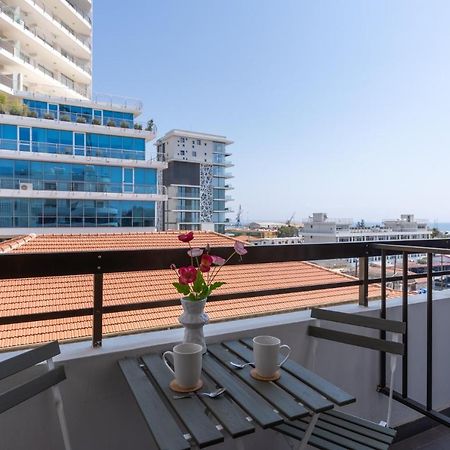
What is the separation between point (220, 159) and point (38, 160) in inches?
665

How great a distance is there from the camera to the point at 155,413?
0.98 metres

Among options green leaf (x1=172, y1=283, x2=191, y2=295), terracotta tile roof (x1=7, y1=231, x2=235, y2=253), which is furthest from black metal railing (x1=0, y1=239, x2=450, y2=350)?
terracotta tile roof (x1=7, y1=231, x2=235, y2=253)

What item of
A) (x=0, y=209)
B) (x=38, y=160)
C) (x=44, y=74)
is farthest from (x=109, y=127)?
(x=0, y=209)

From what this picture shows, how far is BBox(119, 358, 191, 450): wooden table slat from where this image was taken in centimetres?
87

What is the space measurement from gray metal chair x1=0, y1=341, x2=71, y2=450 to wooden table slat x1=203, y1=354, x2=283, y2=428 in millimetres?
490

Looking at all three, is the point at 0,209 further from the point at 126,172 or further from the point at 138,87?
the point at 138,87

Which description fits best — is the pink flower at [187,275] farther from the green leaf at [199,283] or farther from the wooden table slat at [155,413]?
the wooden table slat at [155,413]

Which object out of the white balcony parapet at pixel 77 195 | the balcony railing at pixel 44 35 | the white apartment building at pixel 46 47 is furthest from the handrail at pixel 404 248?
the balcony railing at pixel 44 35

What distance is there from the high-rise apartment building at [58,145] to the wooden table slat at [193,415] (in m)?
19.0

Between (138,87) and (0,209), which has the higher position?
(138,87)

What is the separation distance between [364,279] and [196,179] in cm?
2766

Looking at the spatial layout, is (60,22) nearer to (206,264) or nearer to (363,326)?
(206,264)

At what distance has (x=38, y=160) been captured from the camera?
17.9m

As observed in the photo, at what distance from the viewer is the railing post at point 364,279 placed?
2.07 metres
